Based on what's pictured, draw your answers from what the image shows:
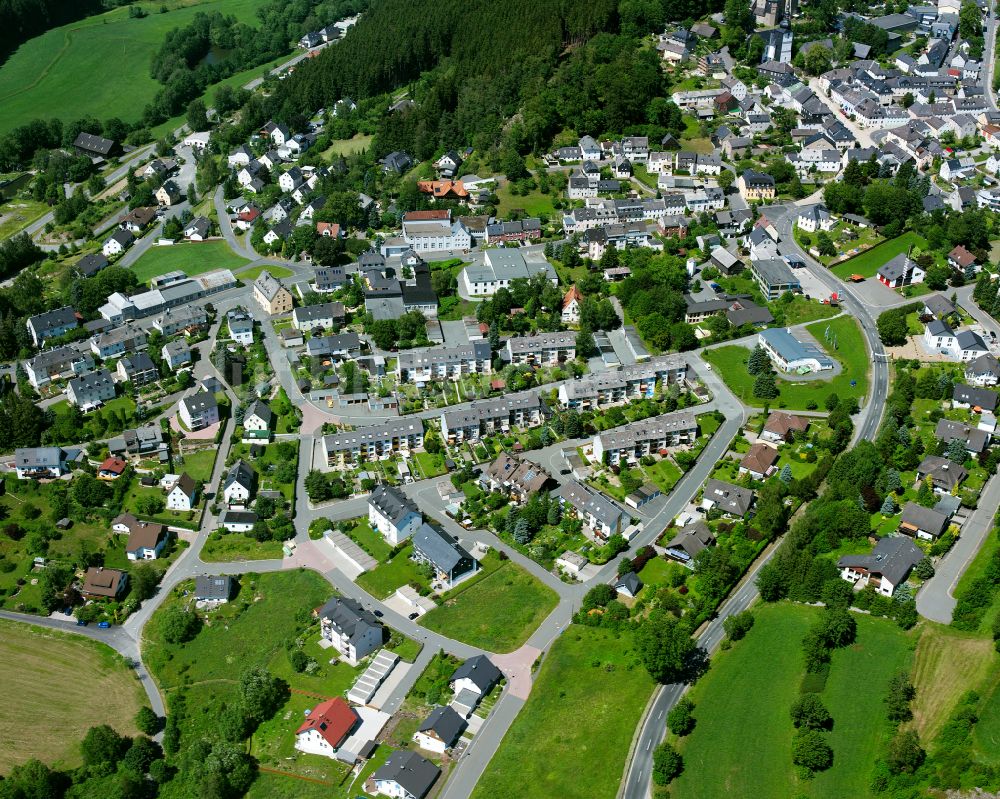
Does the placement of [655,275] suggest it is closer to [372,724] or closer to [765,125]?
[765,125]

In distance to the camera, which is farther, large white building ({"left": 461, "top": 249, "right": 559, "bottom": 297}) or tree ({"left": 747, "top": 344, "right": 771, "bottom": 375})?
large white building ({"left": 461, "top": 249, "right": 559, "bottom": 297})

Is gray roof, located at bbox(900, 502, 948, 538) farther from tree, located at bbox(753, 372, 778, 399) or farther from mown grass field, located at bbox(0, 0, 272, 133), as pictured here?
mown grass field, located at bbox(0, 0, 272, 133)

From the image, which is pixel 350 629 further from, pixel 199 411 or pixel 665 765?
pixel 199 411

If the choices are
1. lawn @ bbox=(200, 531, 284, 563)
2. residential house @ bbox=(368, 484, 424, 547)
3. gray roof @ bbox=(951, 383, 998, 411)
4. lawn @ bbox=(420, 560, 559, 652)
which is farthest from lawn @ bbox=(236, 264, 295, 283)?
gray roof @ bbox=(951, 383, 998, 411)

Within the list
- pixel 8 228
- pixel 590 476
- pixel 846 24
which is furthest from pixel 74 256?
pixel 846 24

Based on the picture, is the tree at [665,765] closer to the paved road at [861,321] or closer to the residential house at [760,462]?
the residential house at [760,462]
